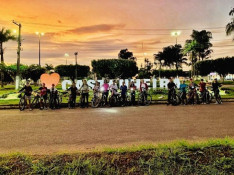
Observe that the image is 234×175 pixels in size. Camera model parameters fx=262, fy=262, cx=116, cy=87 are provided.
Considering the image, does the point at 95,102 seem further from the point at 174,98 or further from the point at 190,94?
the point at 190,94

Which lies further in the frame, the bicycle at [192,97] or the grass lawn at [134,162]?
the bicycle at [192,97]

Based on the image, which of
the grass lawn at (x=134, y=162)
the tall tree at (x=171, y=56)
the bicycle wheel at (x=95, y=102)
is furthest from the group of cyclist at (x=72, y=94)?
the tall tree at (x=171, y=56)

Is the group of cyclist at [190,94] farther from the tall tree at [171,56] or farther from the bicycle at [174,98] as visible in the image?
the tall tree at [171,56]

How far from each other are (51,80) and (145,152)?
1617 cm

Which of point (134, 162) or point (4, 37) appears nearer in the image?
point (134, 162)

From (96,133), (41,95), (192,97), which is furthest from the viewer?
(192,97)

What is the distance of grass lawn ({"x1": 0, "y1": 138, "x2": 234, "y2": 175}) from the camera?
4348 mm

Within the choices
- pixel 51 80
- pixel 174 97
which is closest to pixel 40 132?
pixel 174 97

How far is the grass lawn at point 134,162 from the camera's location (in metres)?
4.35

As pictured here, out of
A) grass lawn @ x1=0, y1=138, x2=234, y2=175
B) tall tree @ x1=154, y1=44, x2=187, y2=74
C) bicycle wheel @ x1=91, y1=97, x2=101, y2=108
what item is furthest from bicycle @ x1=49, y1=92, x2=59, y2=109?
tall tree @ x1=154, y1=44, x2=187, y2=74

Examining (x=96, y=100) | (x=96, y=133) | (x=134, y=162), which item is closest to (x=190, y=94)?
(x=96, y=100)

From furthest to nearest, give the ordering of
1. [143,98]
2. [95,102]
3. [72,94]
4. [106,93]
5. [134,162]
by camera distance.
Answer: [143,98]
[106,93]
[95,102]
[72,94]
[134,162]

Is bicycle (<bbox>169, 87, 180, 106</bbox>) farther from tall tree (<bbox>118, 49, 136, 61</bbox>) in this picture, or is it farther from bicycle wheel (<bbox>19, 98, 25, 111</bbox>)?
tall tree (<bbox>118, 49, 136, 61</bbox>)

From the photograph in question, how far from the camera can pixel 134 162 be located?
4621mm
